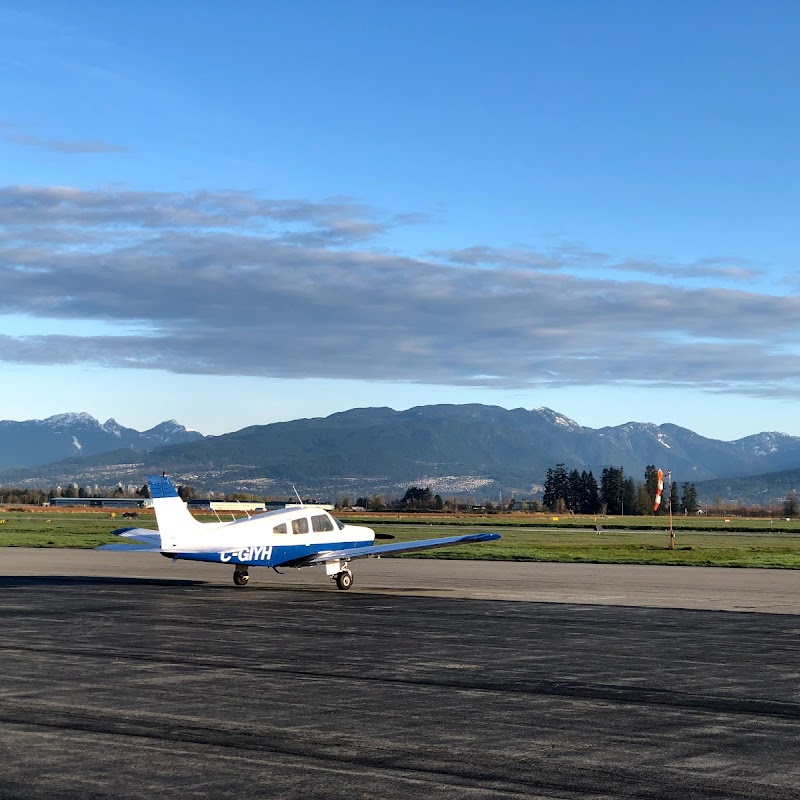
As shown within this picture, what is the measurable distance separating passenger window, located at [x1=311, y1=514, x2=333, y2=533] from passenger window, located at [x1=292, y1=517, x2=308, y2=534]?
9.3 inches

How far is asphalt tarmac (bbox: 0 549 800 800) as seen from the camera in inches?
407

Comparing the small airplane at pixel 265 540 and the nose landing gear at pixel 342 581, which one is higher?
the small airplane at pixel 265 540

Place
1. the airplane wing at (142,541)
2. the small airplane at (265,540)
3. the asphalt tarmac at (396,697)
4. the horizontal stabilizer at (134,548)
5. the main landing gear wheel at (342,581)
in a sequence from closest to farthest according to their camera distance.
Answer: the asphalt tarmac at (396,697) → the small airplane at (265,540) → the horizontal stabilizer at (134,548) → the airplane wing at (142,541) → the main landing gear wheel at (342,581)

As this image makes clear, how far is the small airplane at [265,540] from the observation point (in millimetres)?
29391

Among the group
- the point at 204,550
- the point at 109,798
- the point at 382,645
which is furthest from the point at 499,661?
the point at 204,550

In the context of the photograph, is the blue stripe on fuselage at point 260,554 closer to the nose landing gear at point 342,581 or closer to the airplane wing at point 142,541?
the nose landing gear at point 342,581

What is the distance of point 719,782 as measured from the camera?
404 inches

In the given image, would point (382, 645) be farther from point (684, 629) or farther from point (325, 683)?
point (684, 629)

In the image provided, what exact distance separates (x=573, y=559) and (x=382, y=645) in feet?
94.3

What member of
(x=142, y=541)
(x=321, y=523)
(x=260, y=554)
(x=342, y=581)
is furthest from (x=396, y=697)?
(x=142, y=541)

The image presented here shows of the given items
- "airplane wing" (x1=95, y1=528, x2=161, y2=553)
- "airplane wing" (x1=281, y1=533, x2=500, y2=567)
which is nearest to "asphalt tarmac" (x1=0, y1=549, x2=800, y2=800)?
"airplane wing" (x1=281, y1=533, x2=500, y2=567)

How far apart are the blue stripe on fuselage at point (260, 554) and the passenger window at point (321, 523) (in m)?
0.42

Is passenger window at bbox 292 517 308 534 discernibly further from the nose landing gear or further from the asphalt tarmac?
the asphalt tarmac

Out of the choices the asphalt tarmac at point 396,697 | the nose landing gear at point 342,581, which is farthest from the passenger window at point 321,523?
the asphalt tarmac at point 396,697
